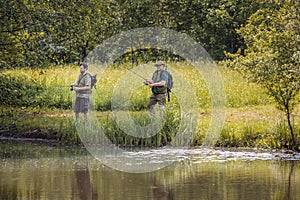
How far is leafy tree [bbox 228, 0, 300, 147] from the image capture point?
48.0 feet

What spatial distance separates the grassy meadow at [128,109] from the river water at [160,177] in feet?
2.80

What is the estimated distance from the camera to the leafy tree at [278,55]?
1463 centimetres

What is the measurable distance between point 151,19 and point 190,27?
2.23m

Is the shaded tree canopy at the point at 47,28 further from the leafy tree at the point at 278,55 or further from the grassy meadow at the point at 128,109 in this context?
the leafy tree at the point at 278,55

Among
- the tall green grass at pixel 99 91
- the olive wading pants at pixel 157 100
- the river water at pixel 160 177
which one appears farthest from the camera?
the tall green grass at pixel 99 91

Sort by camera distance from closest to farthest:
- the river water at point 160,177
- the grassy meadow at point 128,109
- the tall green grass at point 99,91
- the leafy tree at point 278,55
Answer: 1. the river water at point 160,177
2. the leafy tree at point 278,55
3. the grassy meadow at point 128,109
4. the tall green grass at point 99,91

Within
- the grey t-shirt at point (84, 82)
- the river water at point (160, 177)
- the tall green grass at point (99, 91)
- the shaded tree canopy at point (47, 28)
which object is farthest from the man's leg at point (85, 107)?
the river water at point (160, 177)

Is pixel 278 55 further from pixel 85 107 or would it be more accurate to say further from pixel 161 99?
pixel 85 107

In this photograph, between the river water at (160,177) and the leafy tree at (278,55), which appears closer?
the river water at (160,177)

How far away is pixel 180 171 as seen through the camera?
1338 cm

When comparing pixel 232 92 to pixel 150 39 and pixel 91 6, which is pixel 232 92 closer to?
pixel 91 6

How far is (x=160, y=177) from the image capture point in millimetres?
12836

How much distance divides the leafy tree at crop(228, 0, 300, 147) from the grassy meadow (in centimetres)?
89

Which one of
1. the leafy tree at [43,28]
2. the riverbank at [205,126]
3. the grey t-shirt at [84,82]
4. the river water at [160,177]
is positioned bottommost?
the river water at [160,177]
